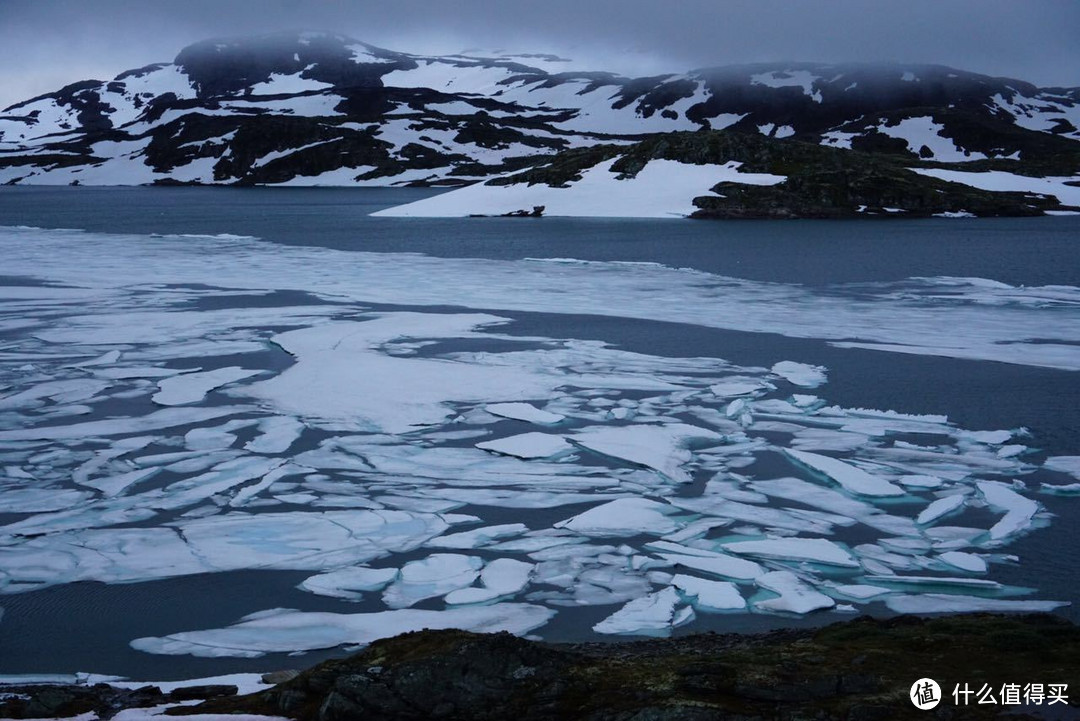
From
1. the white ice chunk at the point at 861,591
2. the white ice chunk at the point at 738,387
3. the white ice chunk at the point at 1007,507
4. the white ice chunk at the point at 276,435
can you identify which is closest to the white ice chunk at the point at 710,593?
the white ice chunk at the point at 861,591

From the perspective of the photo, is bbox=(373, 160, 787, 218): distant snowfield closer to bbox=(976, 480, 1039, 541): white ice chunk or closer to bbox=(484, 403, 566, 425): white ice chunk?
bbox=(484, 403, 566, 425): white ice chunk

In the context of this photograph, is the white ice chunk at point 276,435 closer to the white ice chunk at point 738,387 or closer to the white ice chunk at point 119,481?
the white ice chunk at point 119,481

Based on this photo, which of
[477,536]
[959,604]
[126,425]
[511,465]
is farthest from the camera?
[126,425]

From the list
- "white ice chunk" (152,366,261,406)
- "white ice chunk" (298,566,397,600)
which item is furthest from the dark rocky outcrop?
"white ice chunk" (152,366,261,406)

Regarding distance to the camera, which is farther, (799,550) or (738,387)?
(738,387)

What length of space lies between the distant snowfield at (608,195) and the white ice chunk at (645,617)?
5049 cm

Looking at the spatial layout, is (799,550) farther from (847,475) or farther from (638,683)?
(638,683)

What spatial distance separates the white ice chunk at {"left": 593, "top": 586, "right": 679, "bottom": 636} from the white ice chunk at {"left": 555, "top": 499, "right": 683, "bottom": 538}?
139cm

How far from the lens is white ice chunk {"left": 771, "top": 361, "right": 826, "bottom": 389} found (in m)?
15.6

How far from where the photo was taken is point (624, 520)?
9727mm

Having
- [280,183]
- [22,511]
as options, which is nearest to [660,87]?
[280,183]

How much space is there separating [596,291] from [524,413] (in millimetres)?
13882

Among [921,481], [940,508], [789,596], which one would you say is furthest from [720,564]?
[921,481]

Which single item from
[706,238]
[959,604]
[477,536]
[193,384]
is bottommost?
[959,604]
